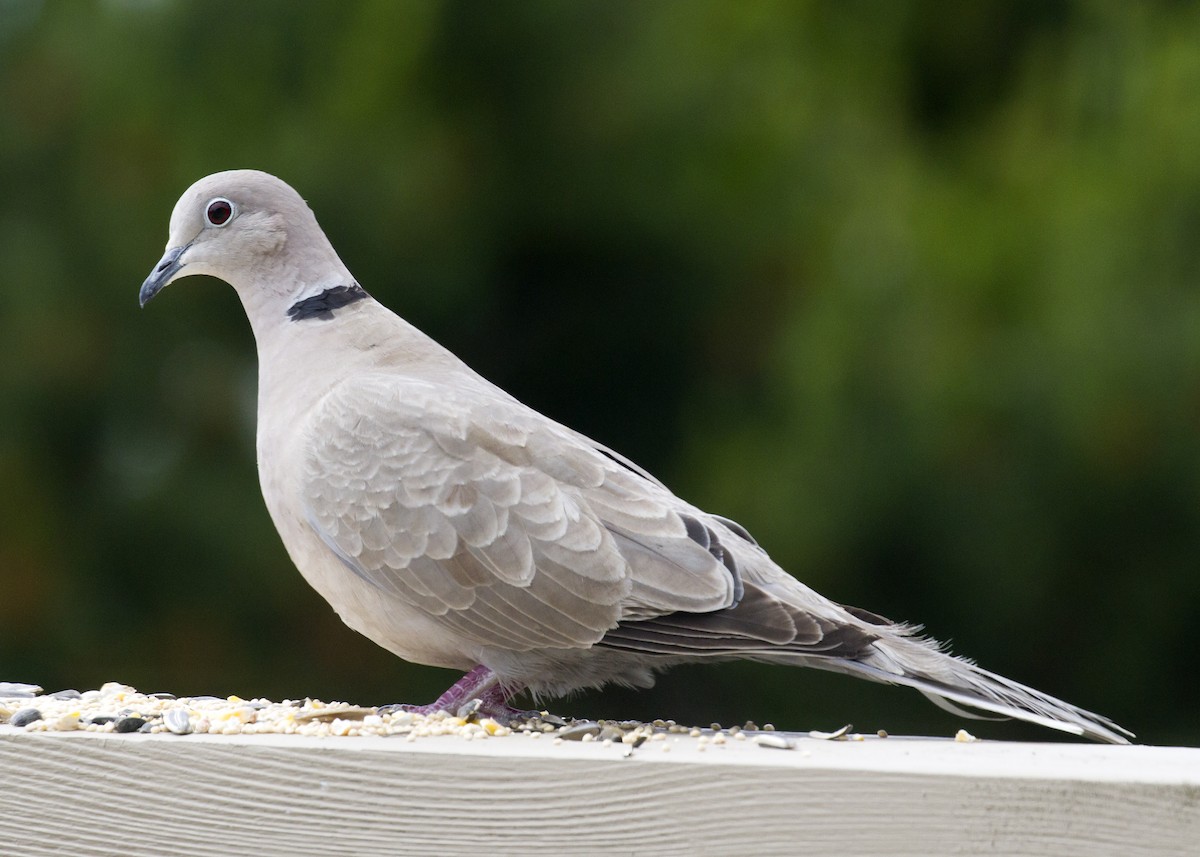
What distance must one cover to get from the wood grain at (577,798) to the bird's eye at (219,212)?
4.18 feet

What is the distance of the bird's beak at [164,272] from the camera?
297cm

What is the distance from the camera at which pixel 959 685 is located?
2.37 meters

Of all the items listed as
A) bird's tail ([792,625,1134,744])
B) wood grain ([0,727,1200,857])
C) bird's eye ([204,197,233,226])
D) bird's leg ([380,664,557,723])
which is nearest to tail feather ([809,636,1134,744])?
bird's tail ([792,625,1134,744])

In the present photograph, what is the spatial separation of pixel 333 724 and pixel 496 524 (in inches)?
19.5

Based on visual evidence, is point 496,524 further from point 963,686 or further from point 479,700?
point 963,686

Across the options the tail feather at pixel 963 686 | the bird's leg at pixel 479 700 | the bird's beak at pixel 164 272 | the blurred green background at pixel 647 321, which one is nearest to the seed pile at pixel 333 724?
the bird's leg at pixel 479 700

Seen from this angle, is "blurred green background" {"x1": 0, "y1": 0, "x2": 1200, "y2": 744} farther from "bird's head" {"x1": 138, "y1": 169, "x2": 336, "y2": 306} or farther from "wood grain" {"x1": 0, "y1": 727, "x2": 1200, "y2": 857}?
"wood grain" {"x1": 0, "y1": 727, "x2": 1200, "y2": 857}

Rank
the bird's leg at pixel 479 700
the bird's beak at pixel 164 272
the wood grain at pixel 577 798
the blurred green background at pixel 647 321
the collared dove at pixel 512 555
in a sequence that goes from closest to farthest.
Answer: the wood grain at pixel 577 798
the collared dove at pixel 512 555
the bird's leg at pixel 479 700
the bird's beak at pixel 164 272
the blurred green background at pixel 647 321

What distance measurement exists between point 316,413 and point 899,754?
1313mm

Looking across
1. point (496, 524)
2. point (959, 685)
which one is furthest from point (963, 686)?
point (496, 524)

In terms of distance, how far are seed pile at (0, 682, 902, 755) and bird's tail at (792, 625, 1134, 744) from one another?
0.13m

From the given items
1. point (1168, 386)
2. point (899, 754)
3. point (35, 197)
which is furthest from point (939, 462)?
point (35, 197)

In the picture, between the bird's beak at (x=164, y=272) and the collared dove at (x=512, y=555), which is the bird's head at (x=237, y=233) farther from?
Answer: the collared dove at (x=512, y=555)

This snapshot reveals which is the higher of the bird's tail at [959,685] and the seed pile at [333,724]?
the bird's tail at [959,685]
